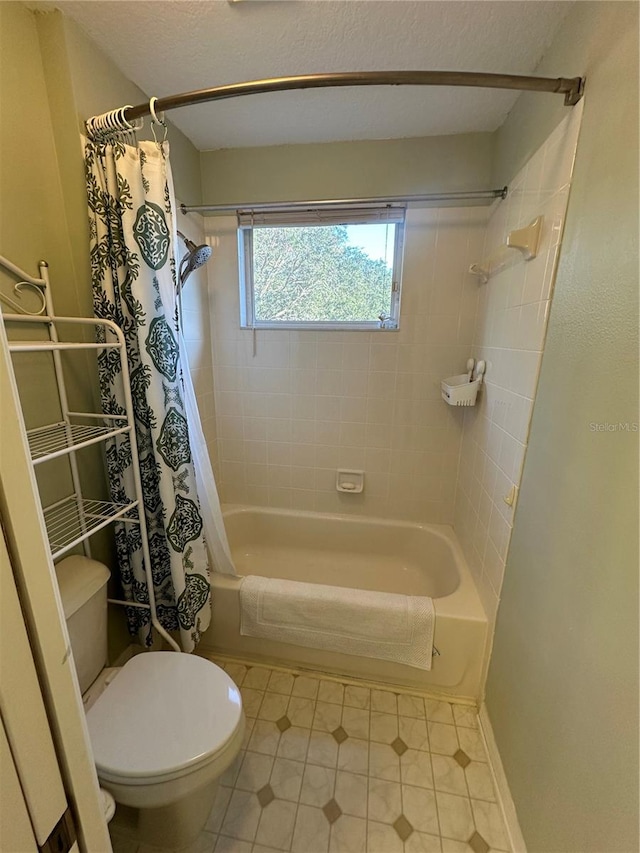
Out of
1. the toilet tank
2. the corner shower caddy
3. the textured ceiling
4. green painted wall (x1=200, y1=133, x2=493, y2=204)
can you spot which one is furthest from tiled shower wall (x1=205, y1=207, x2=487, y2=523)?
the toilet tank

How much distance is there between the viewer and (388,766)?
130 cm

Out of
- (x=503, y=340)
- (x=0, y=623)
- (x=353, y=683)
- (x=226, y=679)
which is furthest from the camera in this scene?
(x=353, y=683)

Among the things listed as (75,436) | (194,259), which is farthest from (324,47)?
(75,436)

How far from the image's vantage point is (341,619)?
5.03ft

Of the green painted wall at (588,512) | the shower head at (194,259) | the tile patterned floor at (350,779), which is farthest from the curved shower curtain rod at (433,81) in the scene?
the tile patterned floor at (350,779)

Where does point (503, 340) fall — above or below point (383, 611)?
above

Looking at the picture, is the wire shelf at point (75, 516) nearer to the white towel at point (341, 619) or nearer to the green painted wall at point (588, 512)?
the white towel at point (341, 619)

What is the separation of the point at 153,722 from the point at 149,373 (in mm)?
1055

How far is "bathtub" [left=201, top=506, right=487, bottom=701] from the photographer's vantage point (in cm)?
148

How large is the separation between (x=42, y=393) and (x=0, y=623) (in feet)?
3.59

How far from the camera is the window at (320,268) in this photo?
1915 mm

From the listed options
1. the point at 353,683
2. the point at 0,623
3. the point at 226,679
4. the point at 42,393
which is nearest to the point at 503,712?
the point at 353,683

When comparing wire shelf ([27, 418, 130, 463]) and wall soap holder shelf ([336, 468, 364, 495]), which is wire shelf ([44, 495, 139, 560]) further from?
wall soap holder shelf ([336, 468, 364, 495])

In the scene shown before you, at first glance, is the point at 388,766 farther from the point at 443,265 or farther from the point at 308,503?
the point at 443,265
